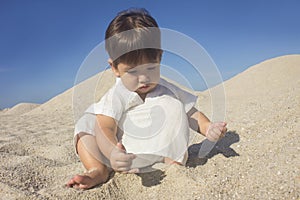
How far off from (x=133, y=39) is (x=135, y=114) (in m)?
0.38

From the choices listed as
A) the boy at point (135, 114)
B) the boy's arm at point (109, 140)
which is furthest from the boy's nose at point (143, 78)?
the boy's arm at point (109, 140)

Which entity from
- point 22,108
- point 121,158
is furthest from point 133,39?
point 22,108

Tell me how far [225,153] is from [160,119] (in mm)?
448

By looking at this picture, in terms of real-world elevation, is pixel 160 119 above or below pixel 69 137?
below

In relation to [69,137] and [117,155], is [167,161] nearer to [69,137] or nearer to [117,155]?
[117,155]

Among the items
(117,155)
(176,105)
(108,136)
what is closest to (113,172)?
(108,136)

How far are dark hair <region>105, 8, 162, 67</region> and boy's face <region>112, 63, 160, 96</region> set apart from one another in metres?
0.03

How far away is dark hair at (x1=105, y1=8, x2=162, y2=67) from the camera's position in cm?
156

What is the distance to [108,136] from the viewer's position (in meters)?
1.51

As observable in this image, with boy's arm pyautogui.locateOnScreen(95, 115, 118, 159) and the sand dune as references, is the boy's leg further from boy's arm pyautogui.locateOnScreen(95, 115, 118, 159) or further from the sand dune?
the sand dune

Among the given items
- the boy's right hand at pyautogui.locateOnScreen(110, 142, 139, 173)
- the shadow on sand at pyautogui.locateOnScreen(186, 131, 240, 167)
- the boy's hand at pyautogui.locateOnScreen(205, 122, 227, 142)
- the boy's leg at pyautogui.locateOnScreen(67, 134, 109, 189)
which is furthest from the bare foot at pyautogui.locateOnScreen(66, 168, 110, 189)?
the boy's hand at pyautogui.locateOnScreen(205, 122, 227, 142)

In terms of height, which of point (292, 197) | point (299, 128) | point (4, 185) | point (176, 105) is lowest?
point (292, 197)

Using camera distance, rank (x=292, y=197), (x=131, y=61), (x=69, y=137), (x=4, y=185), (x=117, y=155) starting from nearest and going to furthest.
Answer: (x=292, y=197) < (x=117, y=155) < (x=4, y=185) < (x=131, y=61) < (x=69, y=137)

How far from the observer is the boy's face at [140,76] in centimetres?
156
